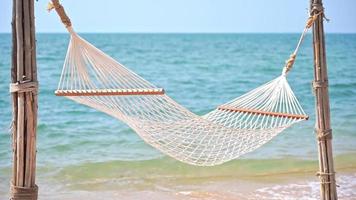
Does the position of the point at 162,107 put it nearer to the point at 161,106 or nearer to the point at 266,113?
the point at 161,106

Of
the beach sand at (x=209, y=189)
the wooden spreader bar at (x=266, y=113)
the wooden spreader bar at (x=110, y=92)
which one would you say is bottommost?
the beach sand at (x=209, y=189)

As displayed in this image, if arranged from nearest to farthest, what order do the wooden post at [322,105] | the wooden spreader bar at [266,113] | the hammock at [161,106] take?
the hammock at [161,106]
the wooden post at [322,105]
the wooden spreader bar at [266,113]

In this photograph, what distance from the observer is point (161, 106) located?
9.30 ft

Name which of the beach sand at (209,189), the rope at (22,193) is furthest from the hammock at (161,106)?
the beach sand at (209,189)

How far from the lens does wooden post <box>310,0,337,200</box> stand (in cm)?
272

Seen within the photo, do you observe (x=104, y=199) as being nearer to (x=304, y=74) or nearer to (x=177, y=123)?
(x=177, y=123)

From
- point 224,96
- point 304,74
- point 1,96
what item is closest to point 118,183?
point 1,96

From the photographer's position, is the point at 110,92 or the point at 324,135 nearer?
the point at 110,92

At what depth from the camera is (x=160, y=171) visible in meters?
4.92

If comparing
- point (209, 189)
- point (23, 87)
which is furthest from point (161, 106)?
point (209, 189)

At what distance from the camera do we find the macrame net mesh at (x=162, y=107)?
2.54 meters

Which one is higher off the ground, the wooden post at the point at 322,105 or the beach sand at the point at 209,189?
the wooden post at the point at 322,105

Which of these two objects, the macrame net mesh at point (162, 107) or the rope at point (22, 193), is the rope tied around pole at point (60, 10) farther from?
the rope at point (22, 193)

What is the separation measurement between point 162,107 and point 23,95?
806mm
